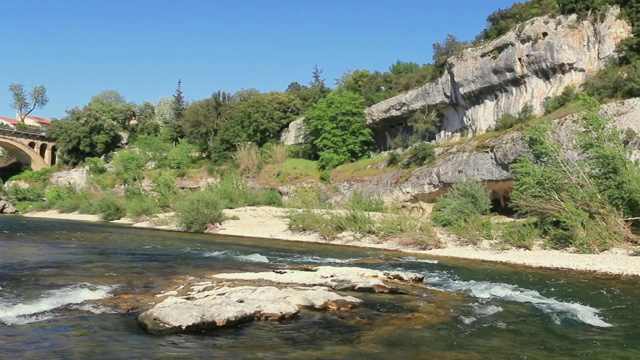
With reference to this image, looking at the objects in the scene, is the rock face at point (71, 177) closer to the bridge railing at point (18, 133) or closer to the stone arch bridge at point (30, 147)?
the stone arch bridge at point (30, 147)

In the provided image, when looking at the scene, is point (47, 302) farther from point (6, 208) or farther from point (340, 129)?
point (6, 208)

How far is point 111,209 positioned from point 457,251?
35933 millimetres

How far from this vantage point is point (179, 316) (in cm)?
1047

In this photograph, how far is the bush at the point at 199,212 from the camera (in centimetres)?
3934

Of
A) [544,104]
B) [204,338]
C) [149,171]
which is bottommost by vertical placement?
[204,338]

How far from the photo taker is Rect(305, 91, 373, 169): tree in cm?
6000

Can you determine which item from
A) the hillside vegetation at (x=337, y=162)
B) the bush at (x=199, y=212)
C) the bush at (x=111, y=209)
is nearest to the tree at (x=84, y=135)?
the hillside vegetation at (x=337, y=162)

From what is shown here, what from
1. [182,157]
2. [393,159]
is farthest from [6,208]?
[393,159]

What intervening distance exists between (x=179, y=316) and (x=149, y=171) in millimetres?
64826

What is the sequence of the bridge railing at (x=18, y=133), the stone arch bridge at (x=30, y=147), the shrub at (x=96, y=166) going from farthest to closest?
1. the bridge railing at (x=18, y=133)
2. the stone arch bridge at (x=30, y=147)
3. the shrub at (x=96, y=166)

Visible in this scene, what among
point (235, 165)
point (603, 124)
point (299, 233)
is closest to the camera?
point (603, 124)

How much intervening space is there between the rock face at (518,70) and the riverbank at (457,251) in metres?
20.7

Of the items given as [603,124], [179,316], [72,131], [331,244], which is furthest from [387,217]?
[72,131]

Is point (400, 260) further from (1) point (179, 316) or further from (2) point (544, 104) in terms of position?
(2) point (544, 104)
